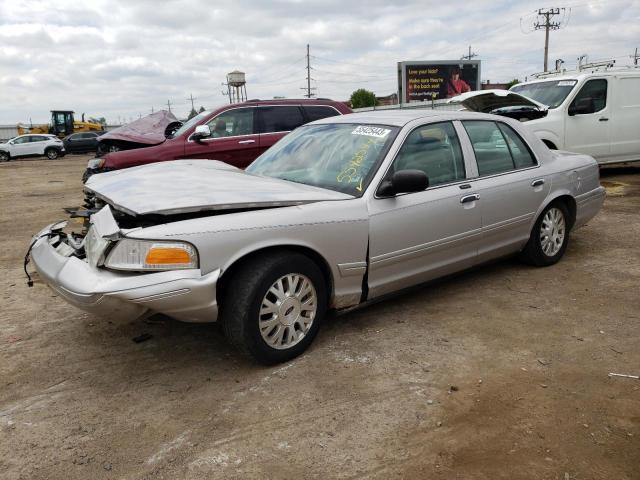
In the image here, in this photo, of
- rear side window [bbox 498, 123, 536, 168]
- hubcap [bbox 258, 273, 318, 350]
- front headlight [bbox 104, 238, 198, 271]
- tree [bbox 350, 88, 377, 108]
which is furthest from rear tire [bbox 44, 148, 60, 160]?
tree [bbox 350, 88, 377, 108]

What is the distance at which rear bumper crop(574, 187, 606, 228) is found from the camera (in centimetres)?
527

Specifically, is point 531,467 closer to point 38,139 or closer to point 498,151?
point 498,151

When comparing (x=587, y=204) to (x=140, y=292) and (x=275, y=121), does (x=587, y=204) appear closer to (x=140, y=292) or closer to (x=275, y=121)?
(x=140, y=292)

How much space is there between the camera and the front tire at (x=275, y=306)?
310 centimetres

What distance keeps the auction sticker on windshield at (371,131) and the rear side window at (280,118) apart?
14.2 ft

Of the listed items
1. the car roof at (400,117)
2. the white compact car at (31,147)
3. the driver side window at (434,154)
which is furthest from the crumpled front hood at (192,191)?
the white compact car at (31,147)

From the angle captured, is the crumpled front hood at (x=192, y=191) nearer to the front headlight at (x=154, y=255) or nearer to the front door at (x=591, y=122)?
the front headlight at (x=154, y=255)

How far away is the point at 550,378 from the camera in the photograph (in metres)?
3.14

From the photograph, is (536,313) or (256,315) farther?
(536,313)

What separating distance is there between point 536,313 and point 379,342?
1.34 m

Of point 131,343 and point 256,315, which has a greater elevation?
point 256,315

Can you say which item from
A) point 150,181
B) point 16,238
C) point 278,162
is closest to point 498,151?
point 278,162

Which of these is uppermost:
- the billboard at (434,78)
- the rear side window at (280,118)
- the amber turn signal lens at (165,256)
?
the billboard at (434,78)

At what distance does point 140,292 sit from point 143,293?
0.02m
